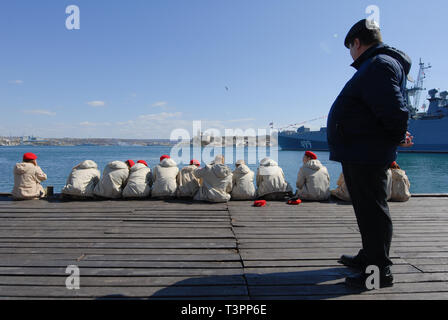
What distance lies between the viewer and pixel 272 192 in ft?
15.9

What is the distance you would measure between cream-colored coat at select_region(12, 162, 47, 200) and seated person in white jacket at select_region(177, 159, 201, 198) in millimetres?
2510

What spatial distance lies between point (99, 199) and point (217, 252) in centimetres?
318

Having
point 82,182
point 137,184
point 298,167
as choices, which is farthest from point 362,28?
point 298,167

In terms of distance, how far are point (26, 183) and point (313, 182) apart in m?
5.09

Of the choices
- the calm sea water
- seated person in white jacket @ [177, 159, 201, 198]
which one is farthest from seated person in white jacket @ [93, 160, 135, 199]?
the calm sea water

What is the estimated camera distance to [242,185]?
4.86 metres

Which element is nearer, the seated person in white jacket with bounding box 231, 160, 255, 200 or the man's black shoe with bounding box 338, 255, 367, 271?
the man's black shoe with bounding box 338, 255, 367, 271

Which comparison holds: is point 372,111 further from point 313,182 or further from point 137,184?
point 137,184

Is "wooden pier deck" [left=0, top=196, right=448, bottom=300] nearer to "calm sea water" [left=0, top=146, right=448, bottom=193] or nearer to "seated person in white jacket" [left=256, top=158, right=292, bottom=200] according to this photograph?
"seated person in white jacket" [left=256, top=158, right=292, bottom=200]

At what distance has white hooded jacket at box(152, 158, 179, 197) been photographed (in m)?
4.87

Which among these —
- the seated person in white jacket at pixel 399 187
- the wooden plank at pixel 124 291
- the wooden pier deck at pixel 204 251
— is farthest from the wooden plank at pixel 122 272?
the seated person in white jacket at pixel 399 187

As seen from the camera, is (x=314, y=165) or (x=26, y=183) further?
(x=314, y=165)
